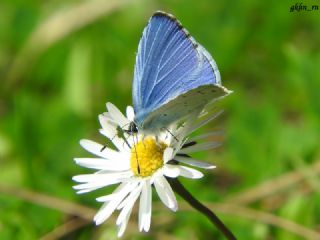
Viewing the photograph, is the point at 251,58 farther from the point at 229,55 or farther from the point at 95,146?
the point at 95,146

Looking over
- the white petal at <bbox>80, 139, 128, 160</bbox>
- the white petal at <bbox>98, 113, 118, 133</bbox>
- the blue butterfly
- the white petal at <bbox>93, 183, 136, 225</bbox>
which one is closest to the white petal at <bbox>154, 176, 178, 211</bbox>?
the white petal at <bbox>93, 183, 136, 225</bbox>

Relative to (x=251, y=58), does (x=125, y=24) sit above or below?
above

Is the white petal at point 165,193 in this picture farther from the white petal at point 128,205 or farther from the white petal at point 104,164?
the white petal at point 104,164

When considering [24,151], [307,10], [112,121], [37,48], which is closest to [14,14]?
[37,48]

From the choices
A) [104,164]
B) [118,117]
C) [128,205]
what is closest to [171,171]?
[128,205]

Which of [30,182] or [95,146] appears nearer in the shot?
[95,146]

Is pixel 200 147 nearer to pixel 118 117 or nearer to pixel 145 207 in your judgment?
pixel 145 207

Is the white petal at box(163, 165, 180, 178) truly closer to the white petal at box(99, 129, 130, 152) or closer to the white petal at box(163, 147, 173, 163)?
A: the white petal at box(163, 147, 173, 163)

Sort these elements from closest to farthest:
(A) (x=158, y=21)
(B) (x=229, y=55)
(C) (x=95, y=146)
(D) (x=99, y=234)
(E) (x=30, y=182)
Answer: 1. (A) (x=158, y=21)
2. (C) (x=95, y=146)
3. (D) (x=99, y=234)
4. (E) (x=30, y=182)
5. (B) (x=229, y=55)
